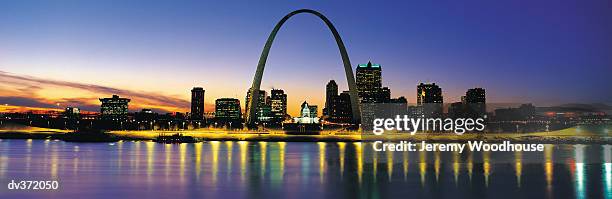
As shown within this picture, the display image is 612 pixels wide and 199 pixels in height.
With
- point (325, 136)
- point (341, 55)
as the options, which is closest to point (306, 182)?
point (341, 55)

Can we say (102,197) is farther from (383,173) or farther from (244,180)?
(383,173)

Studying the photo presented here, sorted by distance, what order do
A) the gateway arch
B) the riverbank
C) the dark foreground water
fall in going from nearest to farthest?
the dark foreground water, the gateway arch, the riverbank

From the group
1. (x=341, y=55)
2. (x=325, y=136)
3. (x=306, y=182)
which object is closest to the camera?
(x=306, y=182)

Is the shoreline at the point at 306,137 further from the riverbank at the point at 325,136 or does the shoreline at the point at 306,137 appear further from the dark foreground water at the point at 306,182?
the dark foreground water at the point at 306,182

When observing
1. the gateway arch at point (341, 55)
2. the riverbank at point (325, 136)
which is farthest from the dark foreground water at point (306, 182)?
the riverbank at point (325, 136)

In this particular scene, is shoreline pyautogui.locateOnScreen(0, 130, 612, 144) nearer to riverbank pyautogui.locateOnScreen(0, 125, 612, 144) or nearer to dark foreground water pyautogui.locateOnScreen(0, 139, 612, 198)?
riverbank pyautogui.locateOnScreen(0, 125, 612, 144)

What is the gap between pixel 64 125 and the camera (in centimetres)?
16088

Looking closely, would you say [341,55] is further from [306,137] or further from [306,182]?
[306,182]

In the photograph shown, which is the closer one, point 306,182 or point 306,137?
point 306,182

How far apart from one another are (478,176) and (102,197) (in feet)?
75.9

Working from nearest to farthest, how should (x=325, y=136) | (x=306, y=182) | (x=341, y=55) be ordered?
(x=306, y=182) → (x=341, y=55) → (x=325, y=136)

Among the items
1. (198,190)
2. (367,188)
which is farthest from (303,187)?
(198,190)

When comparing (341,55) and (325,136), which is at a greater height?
A: (341,55)

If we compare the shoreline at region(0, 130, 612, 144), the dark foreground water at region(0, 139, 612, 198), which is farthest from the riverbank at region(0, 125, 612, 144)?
the dark foreground water at region(0, 139, 612, 198)
